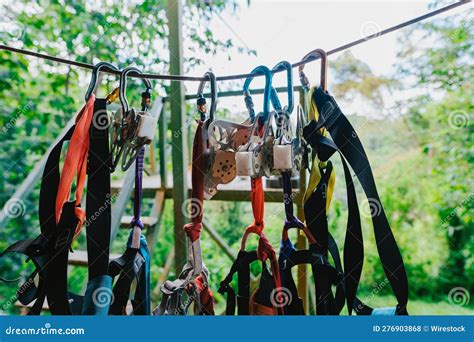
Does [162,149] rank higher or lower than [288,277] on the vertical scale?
higher

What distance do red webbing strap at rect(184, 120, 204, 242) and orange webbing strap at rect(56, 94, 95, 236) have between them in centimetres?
15

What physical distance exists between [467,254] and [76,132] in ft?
7.08

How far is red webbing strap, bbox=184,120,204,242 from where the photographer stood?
568 millimetres

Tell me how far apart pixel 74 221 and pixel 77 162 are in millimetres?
83

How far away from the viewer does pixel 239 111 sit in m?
1.57

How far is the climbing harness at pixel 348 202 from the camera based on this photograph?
539 millimetres
